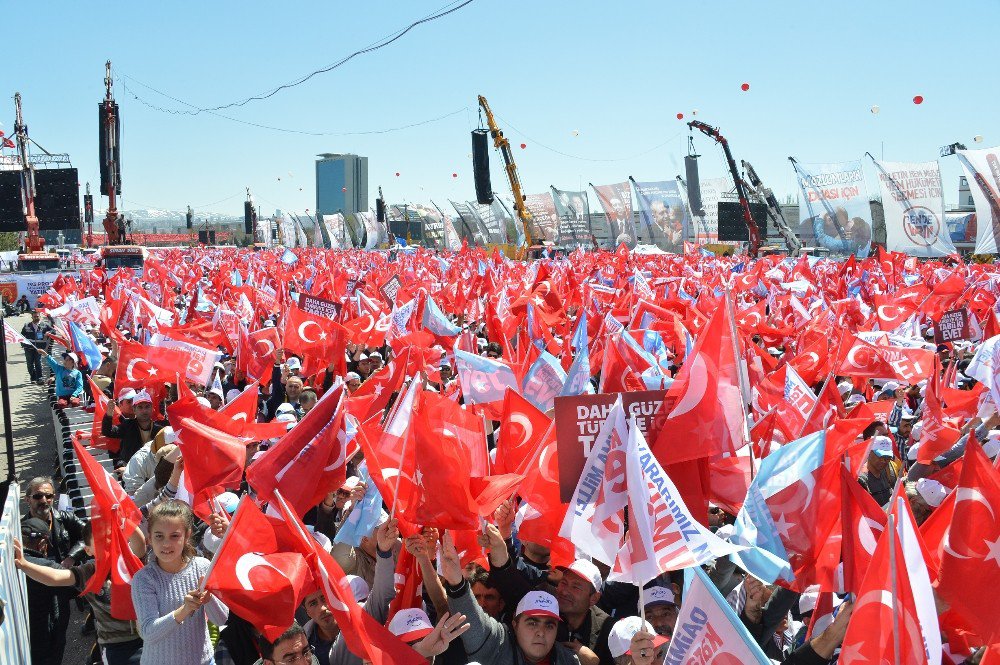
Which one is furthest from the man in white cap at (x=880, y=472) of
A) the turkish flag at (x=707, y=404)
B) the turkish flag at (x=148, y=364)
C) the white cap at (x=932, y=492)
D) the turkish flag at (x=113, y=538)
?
the turkish flag at (x=148, y=364)

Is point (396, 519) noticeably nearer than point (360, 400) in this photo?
Yes

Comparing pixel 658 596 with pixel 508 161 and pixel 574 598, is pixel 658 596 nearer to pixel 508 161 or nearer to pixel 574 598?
pixel 574 598

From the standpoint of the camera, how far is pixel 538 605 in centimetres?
424

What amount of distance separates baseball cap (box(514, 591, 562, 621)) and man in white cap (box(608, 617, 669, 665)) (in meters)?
0.28

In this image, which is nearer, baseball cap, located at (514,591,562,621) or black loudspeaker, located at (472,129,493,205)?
baseball cap, located at (514,591,562,621)

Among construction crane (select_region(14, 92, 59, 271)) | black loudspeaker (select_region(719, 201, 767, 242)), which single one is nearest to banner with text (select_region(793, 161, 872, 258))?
black loudspeaker (select_region(719, 201, 767, 242))

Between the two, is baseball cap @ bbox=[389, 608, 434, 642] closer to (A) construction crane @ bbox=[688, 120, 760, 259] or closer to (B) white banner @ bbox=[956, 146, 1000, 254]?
(B) white banner @ bbox=[956, 146, 1000, 254]

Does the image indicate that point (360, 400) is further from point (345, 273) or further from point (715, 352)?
point (345, 273)

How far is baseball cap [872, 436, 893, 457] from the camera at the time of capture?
686cm

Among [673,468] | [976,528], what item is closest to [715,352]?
[673,468]

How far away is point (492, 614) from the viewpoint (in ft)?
15.1

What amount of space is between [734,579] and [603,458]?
1.19 metres

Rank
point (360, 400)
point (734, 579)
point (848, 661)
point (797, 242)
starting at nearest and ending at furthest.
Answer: point (848, 661) → point (734, 579) → point (360, 400) → point (797, 242)

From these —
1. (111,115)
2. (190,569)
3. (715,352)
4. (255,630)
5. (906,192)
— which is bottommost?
(255,630)
